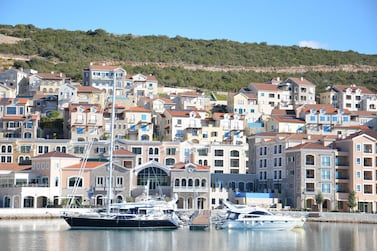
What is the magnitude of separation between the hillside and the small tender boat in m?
62.1

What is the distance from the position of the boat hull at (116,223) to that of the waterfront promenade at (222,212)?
696 centimetres

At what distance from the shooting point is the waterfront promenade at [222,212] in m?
74.1

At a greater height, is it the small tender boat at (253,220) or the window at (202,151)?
the window at (202,151)

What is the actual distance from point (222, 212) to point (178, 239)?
16.4 meters

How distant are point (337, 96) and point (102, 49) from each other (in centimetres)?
5357

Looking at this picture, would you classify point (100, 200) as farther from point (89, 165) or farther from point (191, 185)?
point (191, 185)

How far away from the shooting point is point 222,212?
74438 mm

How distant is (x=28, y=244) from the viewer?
52812mm

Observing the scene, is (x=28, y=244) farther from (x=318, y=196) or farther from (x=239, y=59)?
(x=239, y=59)

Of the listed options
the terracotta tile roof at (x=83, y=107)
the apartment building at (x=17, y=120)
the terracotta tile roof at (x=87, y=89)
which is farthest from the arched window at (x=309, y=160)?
the terracotta tile roof at (x=87, y=89)

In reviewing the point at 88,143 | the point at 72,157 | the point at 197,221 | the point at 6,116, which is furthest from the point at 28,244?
the point at 6,116

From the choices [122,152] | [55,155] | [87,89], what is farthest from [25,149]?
[87,89]

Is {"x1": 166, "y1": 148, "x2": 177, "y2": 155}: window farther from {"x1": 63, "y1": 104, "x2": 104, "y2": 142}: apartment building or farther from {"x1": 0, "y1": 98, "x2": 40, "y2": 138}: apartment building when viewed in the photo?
{"x1": 0, "y1": 98, "x2": 40, "y2": 138}: apartment building

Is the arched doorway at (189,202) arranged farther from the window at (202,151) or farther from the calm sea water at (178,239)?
the calm sea water at (178,239)
